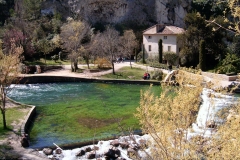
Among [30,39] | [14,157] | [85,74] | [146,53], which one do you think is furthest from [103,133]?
[30,39]

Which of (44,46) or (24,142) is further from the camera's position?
(44,46)

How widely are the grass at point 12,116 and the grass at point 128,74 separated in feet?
57.8

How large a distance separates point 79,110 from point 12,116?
6.42 meters

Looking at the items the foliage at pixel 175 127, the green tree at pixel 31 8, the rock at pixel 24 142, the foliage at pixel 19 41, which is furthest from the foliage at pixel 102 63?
the foliage at pixel 175 127

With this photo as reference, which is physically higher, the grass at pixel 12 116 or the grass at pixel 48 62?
the grass at pixel 48 62

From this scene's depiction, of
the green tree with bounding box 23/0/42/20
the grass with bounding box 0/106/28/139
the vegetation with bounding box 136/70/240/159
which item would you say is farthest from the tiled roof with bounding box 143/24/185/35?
the vegetation with bounding box 136/70/240/159

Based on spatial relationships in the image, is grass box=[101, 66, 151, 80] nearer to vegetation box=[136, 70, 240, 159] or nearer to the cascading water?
the cascading water

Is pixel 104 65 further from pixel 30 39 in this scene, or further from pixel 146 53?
pixel 30 39

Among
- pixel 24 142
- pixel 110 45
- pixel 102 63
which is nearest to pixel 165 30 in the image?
pixel 110 45

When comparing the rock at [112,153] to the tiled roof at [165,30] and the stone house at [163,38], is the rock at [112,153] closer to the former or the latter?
the stone house at [163,38]

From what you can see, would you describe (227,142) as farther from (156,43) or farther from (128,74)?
(156,43)

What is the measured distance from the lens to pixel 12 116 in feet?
80.4

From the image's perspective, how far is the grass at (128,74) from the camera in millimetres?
42750

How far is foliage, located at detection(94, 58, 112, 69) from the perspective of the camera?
155 feet
